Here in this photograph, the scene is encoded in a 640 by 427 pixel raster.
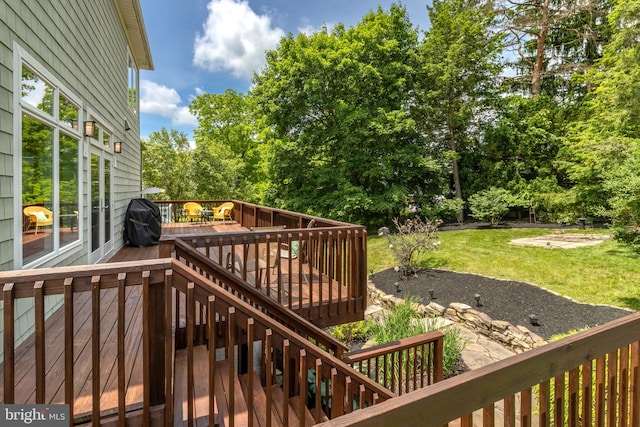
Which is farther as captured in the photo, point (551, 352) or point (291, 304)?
point (291, 304)

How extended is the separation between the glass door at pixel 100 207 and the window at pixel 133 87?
3336 mm

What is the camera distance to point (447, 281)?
26.7 ft

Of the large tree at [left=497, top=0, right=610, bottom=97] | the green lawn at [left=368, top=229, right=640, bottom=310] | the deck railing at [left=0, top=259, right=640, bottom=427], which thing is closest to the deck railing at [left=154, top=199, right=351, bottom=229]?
the deck railing at [left=0, top=259, right=640, bottom=427]

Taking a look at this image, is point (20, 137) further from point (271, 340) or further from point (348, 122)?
point (348, 122)

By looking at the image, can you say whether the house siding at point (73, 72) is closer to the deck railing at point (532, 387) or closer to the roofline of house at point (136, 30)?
the roofline of house at point (136, 30)

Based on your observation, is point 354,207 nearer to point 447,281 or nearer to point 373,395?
point 447,281

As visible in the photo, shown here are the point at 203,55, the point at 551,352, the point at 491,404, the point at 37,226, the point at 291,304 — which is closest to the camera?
the point at 491,404

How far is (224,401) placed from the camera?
8.18ft

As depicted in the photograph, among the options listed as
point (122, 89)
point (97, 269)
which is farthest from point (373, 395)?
point (122, 89)

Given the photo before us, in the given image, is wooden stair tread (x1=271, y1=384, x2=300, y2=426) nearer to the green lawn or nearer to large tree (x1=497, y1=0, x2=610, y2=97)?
the green lawn

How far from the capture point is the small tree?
13430 millimetres

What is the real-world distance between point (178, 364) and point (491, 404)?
2.53m

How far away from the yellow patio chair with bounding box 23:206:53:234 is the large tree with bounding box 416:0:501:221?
15.0 m

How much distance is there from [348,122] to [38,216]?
12.8 m
